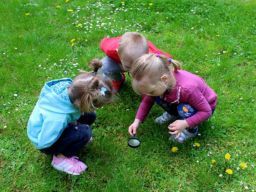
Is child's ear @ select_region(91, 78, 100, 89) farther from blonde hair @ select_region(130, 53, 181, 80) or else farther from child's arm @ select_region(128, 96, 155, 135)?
child's arm @ select_region(128, 96, 155, 135)

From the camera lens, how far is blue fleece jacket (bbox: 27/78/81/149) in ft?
10.8

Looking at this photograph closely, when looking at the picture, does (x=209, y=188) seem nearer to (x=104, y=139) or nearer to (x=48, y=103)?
(x=104, y=139)

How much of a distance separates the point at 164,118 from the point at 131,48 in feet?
2.63

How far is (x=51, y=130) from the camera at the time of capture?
330 centimetres

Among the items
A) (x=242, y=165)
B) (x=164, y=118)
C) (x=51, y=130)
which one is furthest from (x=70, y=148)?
(x=242, y=165)

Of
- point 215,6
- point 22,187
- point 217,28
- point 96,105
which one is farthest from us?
point 215,6

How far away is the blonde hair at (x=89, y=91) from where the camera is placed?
3193 mm

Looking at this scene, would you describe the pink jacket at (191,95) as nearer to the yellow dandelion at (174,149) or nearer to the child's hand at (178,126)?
the child's hand at (178,126)

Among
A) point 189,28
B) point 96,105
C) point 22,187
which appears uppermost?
point 96,105

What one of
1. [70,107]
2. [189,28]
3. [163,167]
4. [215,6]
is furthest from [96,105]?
[215,6]

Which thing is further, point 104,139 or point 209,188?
point 104,139

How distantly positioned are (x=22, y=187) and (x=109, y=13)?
2988mm

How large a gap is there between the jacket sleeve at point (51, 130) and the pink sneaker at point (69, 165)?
36cm

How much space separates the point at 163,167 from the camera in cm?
370
